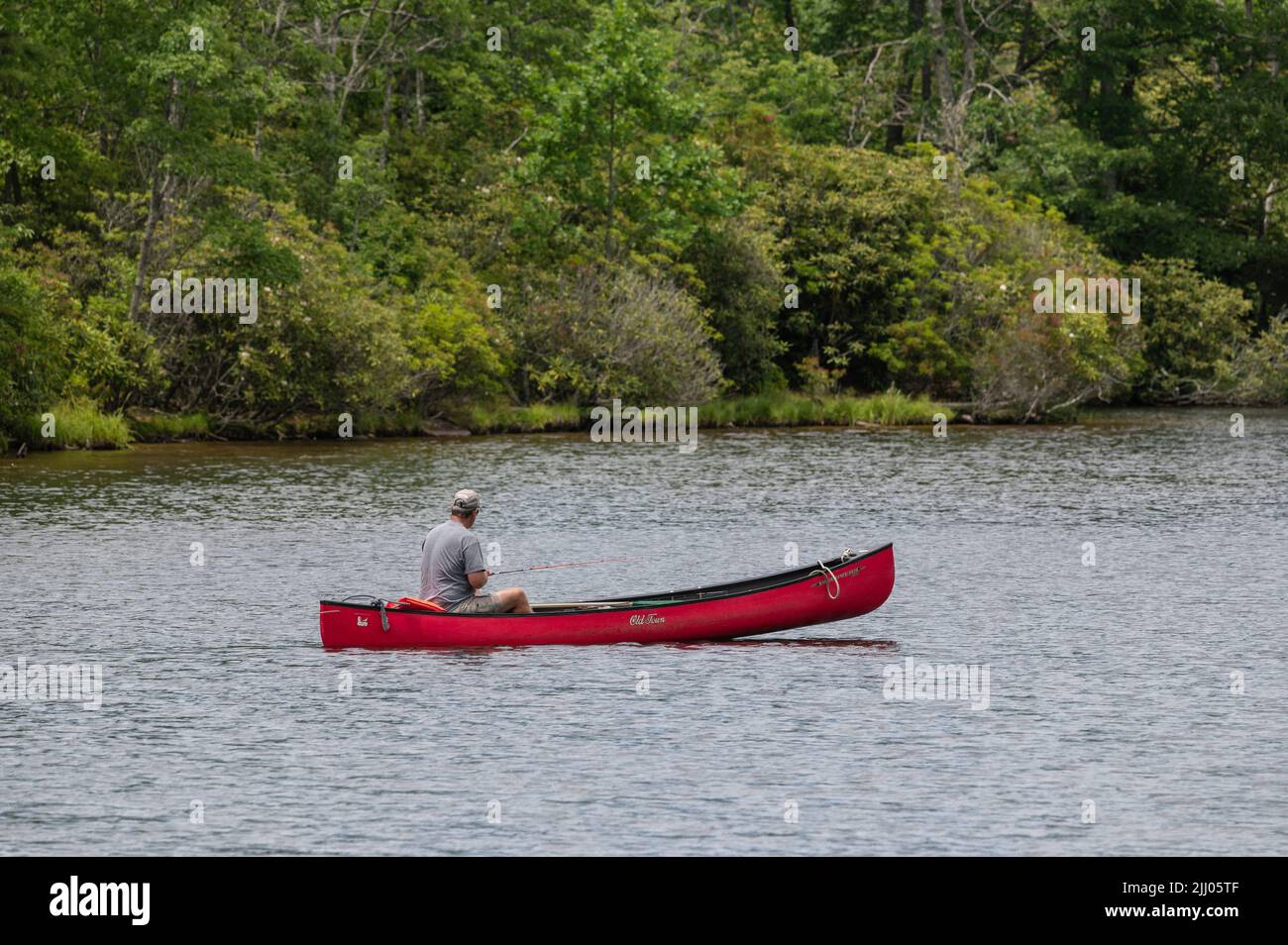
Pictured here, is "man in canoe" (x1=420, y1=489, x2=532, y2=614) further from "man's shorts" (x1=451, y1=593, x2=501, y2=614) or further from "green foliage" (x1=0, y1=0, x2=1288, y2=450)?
"green foliage" (x1=0, y1=0, x2=1288, y2=450)

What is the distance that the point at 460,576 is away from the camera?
2323 cm

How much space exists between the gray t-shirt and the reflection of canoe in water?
1.23ft

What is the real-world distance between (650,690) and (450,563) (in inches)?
135

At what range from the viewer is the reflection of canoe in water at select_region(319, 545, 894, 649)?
2317 cm

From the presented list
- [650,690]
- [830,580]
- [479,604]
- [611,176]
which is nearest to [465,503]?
[479,604]

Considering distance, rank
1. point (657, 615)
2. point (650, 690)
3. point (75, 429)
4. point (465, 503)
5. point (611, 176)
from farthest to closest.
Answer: point (611, 176), point (75, 429), point (657, 615), point (465, 503), point (650, 690)

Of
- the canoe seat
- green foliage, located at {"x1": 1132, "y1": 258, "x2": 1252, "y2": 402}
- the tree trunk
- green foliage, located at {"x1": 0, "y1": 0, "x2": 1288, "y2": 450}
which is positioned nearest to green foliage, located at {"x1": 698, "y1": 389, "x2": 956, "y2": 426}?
green foliage, located at {"x1": 0, "y1": 0, "x2": 1288, "y2": 450}

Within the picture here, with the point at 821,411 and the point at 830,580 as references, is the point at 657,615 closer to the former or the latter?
the point at 830,580

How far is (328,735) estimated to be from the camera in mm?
18984

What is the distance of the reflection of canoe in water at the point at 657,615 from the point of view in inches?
912

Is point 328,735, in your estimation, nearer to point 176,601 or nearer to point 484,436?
point 176,601
